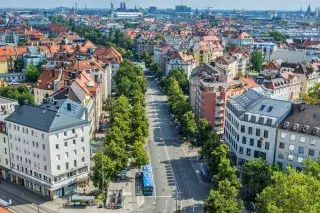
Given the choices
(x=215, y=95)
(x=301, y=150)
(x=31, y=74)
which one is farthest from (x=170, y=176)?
(x=31, y=74)

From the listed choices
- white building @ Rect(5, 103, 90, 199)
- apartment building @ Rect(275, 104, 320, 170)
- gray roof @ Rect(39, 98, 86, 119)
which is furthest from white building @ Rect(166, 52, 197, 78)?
white building @ Rect(5, 103, 90, 199)

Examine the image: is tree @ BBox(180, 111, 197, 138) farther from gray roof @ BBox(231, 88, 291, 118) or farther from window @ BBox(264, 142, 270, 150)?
window @ BBox(264, 142, 270, 150)

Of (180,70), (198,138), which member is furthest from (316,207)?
(180,70)

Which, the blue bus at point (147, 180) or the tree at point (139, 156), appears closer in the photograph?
the blue bus at point (147, 180)

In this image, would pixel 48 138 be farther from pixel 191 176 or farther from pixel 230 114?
pixel 230 114

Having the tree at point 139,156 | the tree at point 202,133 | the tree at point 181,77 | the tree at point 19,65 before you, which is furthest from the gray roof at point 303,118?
the tree at point 19,65

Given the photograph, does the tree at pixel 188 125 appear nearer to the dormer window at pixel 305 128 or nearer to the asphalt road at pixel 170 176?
the asphalt road at pixel 170 176
